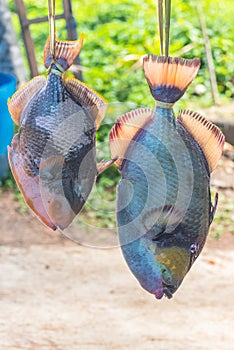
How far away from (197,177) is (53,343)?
1.75 m

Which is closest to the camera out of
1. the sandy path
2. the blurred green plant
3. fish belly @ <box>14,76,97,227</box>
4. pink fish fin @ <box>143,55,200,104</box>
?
pink fish fin @ <box>143,55,200,104</box>

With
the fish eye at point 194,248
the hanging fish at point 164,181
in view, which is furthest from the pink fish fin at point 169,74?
the fish eye at point 194,248

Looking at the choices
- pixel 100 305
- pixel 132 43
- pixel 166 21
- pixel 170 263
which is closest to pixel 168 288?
pixel 170 263

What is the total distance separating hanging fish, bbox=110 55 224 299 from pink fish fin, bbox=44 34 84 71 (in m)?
0.18

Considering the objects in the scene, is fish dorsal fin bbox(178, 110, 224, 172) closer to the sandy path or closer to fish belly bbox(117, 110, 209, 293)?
fish belly bbox(117, 110, 209, 293)

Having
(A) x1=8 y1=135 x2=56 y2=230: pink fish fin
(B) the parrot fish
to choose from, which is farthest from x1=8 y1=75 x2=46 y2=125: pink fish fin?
(A) x1=8 y1=135 x2=56 y2=230: pink fish fin

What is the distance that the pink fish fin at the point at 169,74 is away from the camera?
117 cm

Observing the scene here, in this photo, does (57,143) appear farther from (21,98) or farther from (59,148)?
(21,98)

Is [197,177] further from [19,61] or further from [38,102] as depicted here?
[19,61]

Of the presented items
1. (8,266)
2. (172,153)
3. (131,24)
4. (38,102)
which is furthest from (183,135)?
(131,24)

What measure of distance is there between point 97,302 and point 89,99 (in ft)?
6.51

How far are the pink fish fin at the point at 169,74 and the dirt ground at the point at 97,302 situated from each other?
5.73 ft

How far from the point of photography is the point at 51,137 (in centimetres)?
131

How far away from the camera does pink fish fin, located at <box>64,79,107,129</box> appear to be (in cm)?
134
